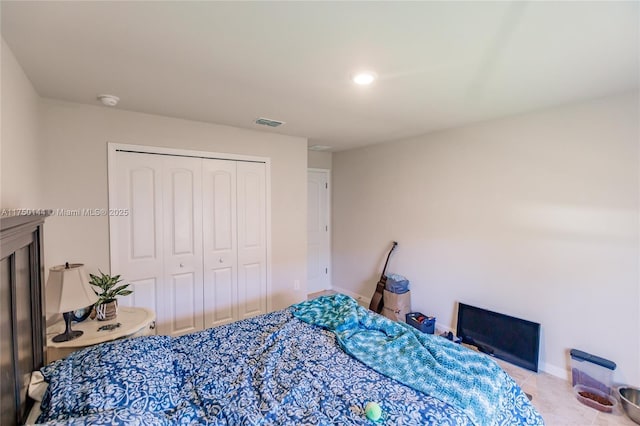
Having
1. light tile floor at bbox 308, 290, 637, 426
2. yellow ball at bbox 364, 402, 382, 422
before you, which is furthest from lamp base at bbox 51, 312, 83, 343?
light tile floor at bbox 308, 290, 637, 426

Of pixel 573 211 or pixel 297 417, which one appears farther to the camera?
pixel 573 211

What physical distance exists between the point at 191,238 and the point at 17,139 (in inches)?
62.3

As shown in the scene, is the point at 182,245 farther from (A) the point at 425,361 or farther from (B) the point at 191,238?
(A) the point at 425,361

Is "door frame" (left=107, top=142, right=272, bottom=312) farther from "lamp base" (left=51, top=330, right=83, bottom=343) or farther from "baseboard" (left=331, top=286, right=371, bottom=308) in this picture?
"baseboard" (left=331, top=286, right=371, bottom=308)

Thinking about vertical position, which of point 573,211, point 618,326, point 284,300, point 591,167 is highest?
point 591,167

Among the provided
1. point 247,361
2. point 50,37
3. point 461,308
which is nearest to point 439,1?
point 50,37

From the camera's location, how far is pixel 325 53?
166 centimetres

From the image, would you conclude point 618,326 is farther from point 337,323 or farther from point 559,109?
point 337,323

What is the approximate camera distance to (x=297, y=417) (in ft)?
4.06

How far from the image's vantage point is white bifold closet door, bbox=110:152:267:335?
9.02 feet

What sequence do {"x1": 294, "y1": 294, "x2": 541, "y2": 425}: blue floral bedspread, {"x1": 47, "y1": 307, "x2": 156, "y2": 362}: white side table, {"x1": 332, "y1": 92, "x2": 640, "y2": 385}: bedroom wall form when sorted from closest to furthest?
{"x1": 294, "y1": 294, "x2": 541, "y2": 425}: blue floral bedspread, {"x1": 47, "y1": 307, "x2": 156, "y2": 362}: white side table, {"x1": 332, "y1": 92, "x2": 640, "y2": 385}: bedroom wall

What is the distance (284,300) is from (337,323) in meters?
1.79

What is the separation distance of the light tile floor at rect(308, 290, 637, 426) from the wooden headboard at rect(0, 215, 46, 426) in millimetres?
2978

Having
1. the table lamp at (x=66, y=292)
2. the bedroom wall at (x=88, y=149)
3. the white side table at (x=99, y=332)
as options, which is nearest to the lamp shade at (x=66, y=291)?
the table lamp at (x=66, y=292)
